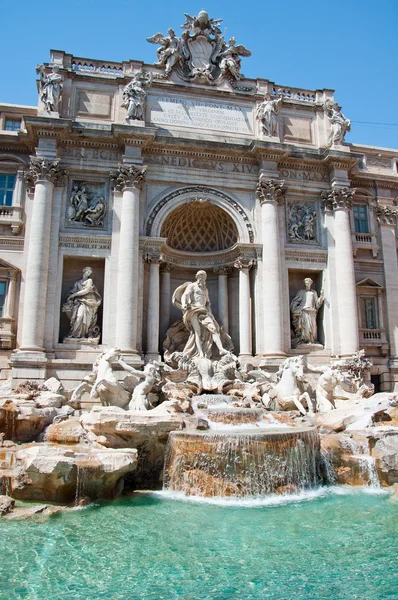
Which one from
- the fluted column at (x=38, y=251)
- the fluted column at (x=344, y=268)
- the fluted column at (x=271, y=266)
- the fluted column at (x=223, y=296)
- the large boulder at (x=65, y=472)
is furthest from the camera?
the fluted column at (x=223, y=296)

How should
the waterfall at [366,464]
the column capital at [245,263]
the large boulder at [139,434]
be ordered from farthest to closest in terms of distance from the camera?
the column capital at [245,263], the waterfall at [366,464], the large boulder at [139,434]

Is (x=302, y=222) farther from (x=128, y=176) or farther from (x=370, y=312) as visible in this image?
(x=128, y=176)

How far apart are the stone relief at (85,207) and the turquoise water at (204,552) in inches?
462

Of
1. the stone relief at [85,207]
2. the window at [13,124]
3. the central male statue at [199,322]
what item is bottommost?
the central male statue at [199,322]

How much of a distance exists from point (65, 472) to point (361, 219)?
17595mm

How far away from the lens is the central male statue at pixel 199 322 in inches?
706

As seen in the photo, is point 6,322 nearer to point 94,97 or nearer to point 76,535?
point 94,97

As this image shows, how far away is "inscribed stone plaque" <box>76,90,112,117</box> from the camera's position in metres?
19.6

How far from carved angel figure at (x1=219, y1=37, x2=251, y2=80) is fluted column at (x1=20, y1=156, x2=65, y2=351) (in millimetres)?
8583

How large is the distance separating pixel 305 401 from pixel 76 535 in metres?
9.02

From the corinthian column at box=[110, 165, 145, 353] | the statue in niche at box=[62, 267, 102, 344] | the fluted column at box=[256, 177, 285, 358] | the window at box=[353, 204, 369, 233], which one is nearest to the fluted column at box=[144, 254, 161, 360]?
the corinthian column at box=[110, 165, 145, 353]

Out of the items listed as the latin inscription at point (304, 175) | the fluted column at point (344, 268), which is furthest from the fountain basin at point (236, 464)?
the latin inscription at point (304, 175)

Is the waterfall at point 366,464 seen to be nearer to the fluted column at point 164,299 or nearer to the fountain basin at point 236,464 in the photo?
the fountain basin at point 236,464

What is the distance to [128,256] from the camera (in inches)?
707
